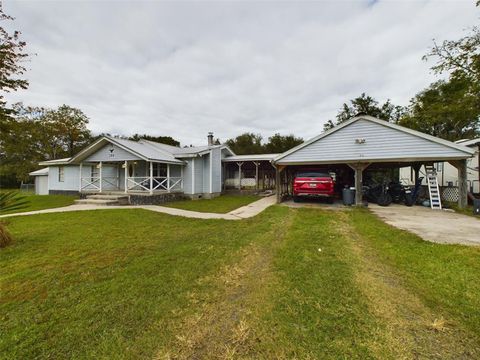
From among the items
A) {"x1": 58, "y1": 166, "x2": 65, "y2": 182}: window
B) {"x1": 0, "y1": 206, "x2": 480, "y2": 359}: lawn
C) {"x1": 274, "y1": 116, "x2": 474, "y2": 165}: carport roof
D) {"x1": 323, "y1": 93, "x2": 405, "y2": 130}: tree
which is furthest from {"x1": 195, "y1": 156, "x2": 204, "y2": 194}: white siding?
{"x1": 323, "y1": 93, "x2": 405, "y2": 130}: tree

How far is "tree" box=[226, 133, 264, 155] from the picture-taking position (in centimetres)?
4556

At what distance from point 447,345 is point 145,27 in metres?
13.1

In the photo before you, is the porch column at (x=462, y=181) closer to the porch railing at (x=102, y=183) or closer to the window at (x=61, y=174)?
the porch railing at (x=102, y=183)

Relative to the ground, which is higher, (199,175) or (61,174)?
(61,174)

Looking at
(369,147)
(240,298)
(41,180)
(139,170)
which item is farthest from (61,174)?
(369,147)

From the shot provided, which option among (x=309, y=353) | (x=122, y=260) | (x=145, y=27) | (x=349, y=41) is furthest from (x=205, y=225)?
(x=349, y=41)

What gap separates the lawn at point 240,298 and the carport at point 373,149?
6.44m

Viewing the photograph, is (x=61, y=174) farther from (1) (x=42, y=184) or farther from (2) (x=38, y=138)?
(2) (x=38, y=138)

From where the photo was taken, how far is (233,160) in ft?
64.4

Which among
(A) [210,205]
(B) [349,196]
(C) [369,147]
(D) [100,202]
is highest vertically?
(C) [369,147]

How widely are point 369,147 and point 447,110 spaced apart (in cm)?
1423

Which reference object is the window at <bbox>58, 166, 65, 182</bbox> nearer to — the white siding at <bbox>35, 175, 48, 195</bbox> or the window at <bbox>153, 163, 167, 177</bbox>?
the white siding at <bbox>35, 175, 48, 195</bbox>

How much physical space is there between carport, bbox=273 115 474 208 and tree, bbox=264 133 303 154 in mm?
30006

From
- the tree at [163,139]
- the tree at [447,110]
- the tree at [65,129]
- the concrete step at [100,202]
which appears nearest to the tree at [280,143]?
the tree at [447,110]
